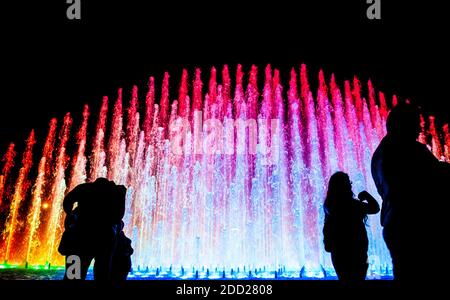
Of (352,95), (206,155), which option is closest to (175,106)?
(206,155)

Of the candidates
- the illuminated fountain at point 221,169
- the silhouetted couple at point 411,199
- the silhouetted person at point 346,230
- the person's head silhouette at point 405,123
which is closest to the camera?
the silhouetted couple at point 411,199

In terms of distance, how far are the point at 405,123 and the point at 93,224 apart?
12.4ft

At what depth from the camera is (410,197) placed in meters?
2.96

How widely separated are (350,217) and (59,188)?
16223 mm

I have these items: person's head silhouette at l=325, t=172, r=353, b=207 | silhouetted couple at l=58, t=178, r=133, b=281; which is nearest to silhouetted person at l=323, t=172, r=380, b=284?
person's head silhouette at l=325, t=172, r=353, b=207

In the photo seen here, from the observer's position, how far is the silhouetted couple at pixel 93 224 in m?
4.15

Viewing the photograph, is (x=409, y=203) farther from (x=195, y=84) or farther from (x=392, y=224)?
(x=195, y=84)

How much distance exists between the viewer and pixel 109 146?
639 inches

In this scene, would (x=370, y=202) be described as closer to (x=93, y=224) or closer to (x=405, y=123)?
(x=405, y=123)

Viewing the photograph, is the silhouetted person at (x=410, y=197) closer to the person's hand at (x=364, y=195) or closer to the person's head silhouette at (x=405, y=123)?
the person's head silhouette at (x=405, y=123)

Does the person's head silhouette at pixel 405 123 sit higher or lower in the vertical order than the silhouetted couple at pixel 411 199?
higher

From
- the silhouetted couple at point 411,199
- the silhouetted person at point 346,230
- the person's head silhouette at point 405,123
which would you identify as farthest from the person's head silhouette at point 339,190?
the person's head silhouette at point 405,123

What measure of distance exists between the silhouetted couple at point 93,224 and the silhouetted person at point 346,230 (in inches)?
115

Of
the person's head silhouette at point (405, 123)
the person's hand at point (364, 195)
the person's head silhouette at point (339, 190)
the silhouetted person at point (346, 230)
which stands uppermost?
the person's head silhouette at point (405, 123)
